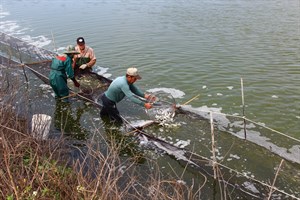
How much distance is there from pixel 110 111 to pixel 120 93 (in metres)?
0.59

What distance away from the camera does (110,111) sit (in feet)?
24.5

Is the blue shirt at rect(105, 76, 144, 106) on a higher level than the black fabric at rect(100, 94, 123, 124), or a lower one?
higher

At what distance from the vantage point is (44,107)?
873 cm

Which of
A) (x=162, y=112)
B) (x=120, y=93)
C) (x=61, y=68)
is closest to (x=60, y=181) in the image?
(x=120, y=93)

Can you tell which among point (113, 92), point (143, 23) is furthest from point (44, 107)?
point (143, 23)

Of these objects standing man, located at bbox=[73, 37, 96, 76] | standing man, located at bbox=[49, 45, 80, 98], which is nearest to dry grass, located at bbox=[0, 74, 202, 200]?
standing man, located at bbox=[49, 45, 80, 98]

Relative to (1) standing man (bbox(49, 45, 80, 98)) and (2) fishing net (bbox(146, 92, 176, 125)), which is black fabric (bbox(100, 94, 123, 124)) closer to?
(2) fishing net (bbox(146, 92, 176, 125))

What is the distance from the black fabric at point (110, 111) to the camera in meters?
7.35

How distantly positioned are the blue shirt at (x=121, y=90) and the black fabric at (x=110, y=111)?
0.38 feet

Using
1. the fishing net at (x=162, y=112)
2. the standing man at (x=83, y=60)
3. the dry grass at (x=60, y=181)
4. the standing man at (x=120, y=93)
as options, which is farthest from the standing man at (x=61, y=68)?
the dry grass at (x=60, y=181)

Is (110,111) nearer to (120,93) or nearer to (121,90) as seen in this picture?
(120,93)

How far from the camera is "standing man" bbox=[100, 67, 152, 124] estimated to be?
6.65m

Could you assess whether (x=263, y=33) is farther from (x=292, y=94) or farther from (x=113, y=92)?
(x=113, y=92)

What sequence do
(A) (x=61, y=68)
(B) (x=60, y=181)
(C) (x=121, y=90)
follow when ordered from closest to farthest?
1. (B) (x=60, y=181)
2. (C) (x=121, y=90)
3. (A) (x=61, y=68)
